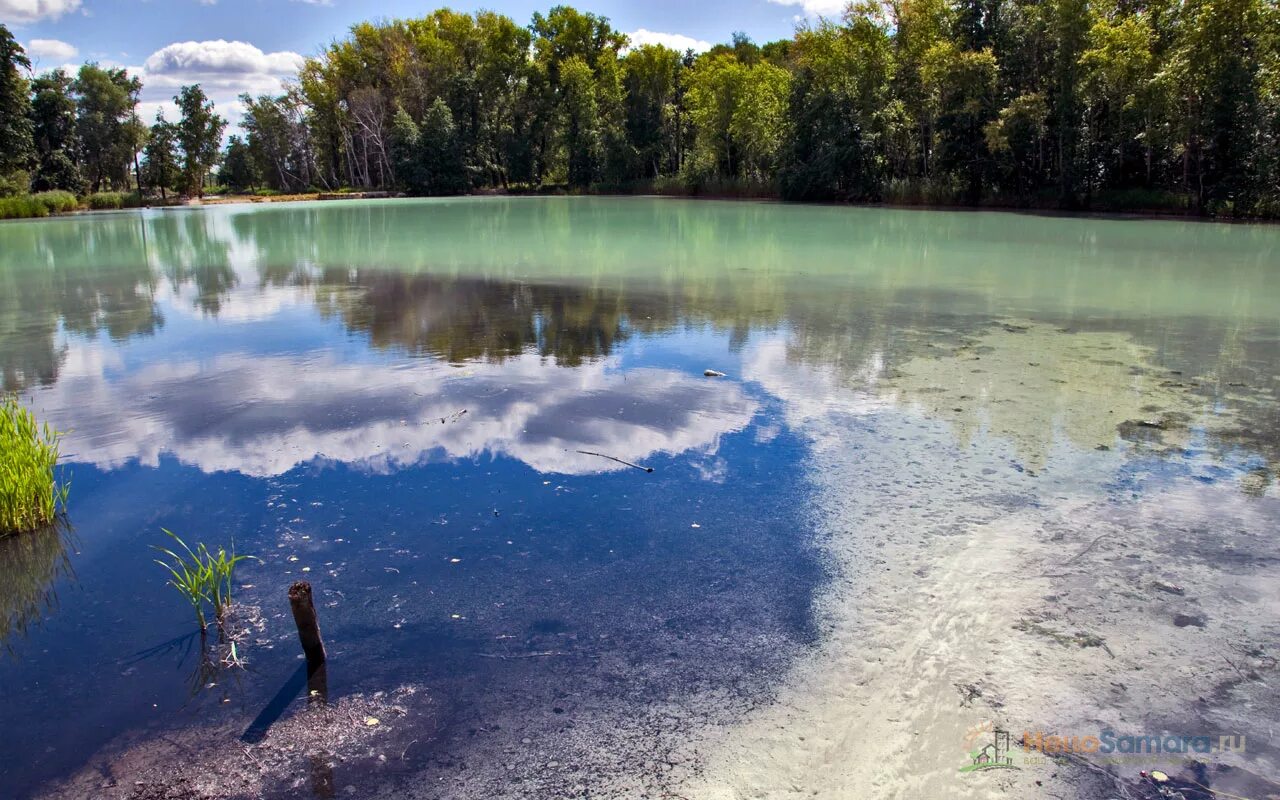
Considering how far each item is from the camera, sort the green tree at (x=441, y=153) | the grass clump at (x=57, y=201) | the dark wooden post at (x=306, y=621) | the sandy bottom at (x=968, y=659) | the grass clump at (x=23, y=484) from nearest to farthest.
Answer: the sandy bottom at (x=968, y=659)
the dark wooden post at (x=306, y=621)
the grass clump at (x=23, y=484)
the grass clump at (x=57, y=201)
the green tree at (x=441, y=153)

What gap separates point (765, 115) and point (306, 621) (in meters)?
45.7

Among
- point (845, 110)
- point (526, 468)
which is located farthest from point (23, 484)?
point (845, 110)

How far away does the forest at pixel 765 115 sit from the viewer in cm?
2736

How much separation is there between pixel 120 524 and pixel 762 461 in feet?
12.8

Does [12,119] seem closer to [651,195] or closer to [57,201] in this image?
[57,201]

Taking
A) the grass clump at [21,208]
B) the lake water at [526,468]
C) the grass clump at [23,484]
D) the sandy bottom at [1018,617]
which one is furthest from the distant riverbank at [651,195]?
the grass clump at [23,484]

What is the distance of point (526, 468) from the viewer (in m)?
5.50

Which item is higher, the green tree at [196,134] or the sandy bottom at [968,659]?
the green tree at [196,134]

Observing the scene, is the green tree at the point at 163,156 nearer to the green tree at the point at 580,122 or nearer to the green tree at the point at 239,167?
the green tree at the point at 239,167

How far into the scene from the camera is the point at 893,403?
6.78 metres

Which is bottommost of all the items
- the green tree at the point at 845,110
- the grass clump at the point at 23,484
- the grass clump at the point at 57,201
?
the grass clump at the point at 23,484

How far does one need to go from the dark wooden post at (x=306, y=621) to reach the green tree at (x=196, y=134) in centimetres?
6295

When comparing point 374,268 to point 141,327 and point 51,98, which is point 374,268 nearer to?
point 141,327

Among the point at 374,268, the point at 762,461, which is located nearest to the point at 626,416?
the point at 762,461
